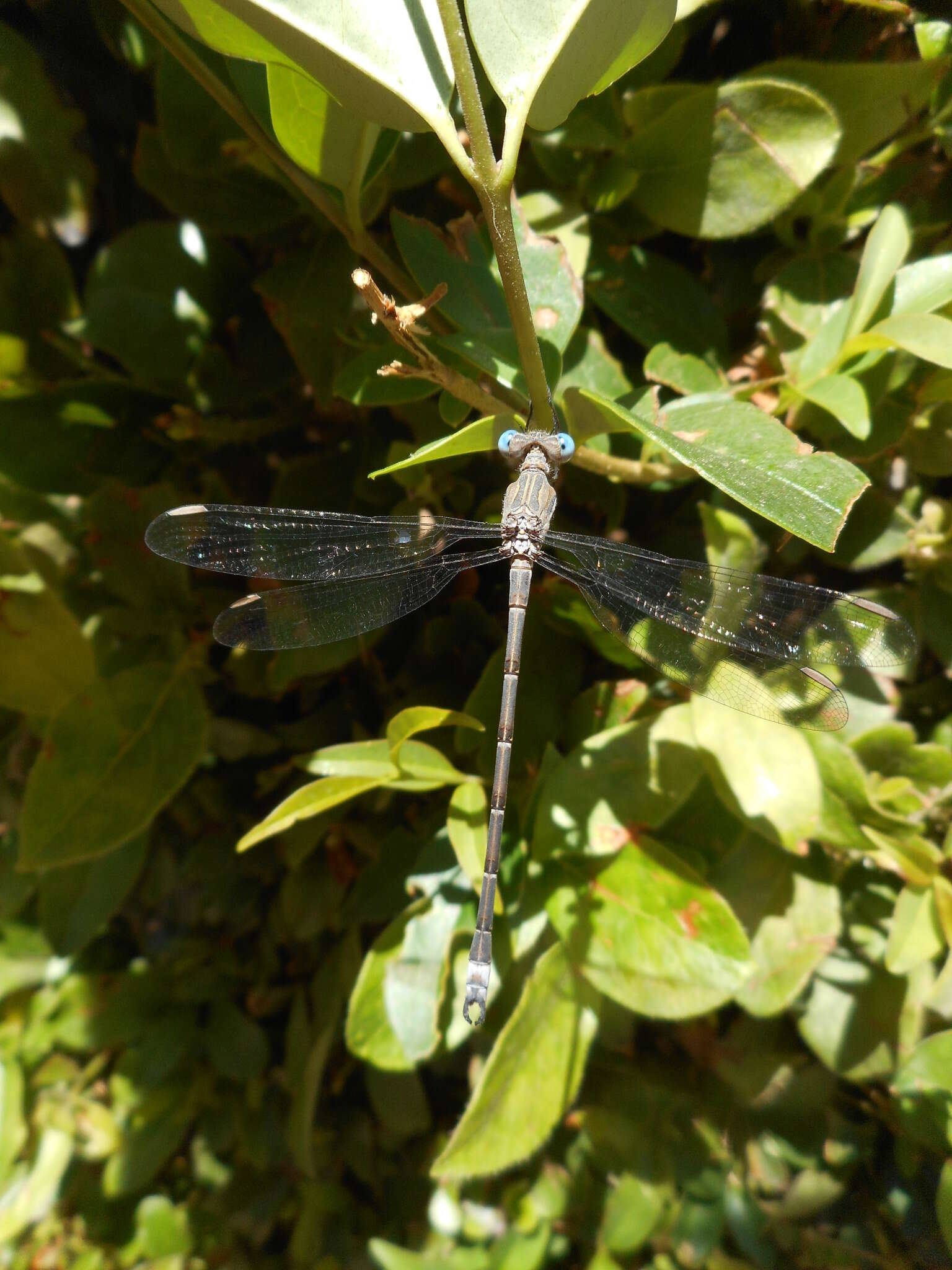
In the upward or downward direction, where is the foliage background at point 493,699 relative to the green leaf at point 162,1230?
upward

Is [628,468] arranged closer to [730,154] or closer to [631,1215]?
[730,154]

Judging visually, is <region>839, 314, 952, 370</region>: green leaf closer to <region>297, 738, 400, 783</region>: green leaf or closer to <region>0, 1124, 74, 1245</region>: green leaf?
<region>297, 738, 400, 783</region>: green leaf

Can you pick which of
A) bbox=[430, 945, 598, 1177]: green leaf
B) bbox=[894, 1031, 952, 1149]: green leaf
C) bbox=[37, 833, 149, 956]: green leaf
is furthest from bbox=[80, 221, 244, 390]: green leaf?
bbox=[894, 1031, 952, 1149]: green leaf

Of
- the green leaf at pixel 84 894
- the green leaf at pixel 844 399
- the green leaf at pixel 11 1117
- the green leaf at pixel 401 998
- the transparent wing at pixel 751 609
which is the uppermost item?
the green leaf at pixel 844 399

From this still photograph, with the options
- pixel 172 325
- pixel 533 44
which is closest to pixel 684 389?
pixel 533 44

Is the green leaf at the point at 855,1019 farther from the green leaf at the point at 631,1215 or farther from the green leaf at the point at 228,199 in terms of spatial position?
the green leaf at the point at 228,199

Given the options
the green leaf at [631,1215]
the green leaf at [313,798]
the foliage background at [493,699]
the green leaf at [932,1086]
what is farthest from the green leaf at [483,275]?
the green leaf at [631,1215]
